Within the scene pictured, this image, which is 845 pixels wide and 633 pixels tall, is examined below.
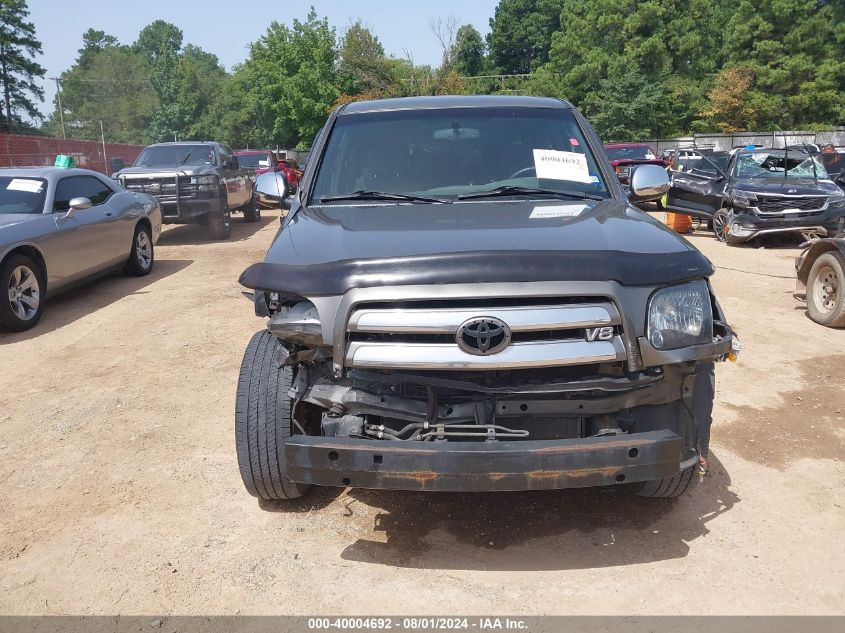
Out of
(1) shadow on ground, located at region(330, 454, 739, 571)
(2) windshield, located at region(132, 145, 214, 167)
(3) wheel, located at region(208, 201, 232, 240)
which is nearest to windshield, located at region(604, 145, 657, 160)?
(3) wheel, located at region(208, 201, 232, 240)

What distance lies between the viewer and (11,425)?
188 inches

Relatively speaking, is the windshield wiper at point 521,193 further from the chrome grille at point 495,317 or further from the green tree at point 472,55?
the green tree at point 472,55

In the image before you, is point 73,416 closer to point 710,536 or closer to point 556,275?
point 556,275

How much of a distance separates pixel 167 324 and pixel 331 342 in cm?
496

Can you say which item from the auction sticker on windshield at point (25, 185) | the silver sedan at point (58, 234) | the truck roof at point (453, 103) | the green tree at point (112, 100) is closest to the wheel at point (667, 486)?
the truck roof at point (453, 103)

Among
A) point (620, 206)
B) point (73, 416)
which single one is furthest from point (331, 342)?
point (73, 416)

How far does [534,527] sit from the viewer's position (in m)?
3.41

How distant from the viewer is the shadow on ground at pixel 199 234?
1380cm

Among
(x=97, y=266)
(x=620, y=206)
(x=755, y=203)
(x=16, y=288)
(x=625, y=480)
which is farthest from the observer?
(x=755, y=203)

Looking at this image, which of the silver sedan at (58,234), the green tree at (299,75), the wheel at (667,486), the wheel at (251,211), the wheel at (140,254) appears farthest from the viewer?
the green tree at (299,75)

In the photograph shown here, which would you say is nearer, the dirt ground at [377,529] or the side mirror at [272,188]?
the dirt ground at [377,529]

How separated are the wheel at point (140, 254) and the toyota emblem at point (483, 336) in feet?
25.9

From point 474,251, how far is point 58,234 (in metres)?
6.37

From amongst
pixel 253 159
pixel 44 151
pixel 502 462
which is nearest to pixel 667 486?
pixel 502 462
